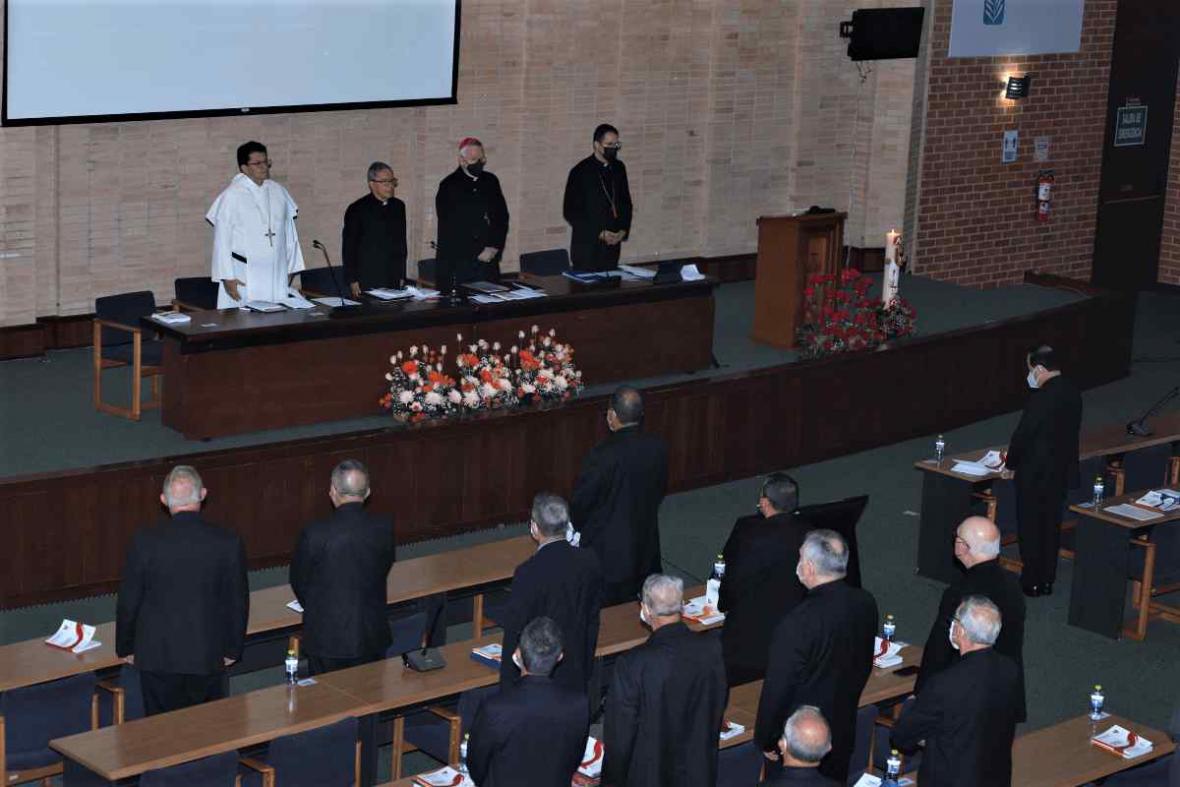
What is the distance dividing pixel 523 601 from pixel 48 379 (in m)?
6.79

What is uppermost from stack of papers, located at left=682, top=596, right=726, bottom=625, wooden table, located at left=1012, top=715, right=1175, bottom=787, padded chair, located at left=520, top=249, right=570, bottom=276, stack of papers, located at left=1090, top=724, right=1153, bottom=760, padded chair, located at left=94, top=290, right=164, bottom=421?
padded chair, located at left=520, top=249, right=570, bottom=276

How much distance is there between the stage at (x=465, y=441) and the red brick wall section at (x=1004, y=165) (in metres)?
2.61

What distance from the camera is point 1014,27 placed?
65.7 ft

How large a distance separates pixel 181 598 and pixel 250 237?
535 cm

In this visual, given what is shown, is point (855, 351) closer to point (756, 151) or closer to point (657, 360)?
point (657, 360)

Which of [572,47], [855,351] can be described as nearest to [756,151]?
[572,47]

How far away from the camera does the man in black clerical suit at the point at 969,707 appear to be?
750 centimetres

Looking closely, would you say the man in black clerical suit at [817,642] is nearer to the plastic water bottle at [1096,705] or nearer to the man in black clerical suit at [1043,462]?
the plastic water bottle at [1096,705]

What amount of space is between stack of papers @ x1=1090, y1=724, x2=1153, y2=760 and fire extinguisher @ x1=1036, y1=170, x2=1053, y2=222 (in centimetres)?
1320

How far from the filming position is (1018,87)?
792 inches

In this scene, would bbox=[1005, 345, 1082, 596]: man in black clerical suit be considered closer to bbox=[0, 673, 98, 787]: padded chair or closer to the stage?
the stage

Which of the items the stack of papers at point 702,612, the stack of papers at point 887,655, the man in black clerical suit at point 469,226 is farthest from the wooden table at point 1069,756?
the man in black clerical suit at point 469,226

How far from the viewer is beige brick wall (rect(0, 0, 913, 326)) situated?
1488 centimetres

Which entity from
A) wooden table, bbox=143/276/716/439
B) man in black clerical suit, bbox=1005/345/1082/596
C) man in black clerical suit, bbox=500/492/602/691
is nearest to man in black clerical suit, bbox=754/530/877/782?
man in black clerical suit, bbox=500/492/602/691
